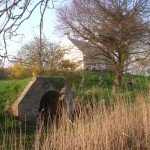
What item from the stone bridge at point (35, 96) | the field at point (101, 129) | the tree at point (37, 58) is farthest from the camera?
the stone bridge at point (35, 96)

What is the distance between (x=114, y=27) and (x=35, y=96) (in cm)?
836

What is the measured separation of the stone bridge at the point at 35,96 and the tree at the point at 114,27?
666 centimetres

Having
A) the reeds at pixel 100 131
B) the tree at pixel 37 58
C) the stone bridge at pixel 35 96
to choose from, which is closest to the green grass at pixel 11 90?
the stone bridge at pixel 35 96

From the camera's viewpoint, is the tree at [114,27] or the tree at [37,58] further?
the tree at [114,27]

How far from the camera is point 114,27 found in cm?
1841

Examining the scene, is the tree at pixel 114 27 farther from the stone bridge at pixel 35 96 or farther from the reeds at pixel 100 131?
the reeds at pixel 100 131

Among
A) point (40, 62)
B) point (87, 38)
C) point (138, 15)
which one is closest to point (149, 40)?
point (138, 15)

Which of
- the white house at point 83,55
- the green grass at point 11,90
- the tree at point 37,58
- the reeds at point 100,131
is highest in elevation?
the white house at point 83,55

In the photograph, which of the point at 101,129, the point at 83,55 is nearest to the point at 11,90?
the point at 101,129

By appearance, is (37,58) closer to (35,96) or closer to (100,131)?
(100,131)

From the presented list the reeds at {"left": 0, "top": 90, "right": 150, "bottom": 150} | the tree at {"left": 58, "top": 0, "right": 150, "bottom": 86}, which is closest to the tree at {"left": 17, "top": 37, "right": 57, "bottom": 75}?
the reeds at {"left": 0, "top": 90, "right": 150, "bottom": 150}

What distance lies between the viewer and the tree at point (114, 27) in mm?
18250

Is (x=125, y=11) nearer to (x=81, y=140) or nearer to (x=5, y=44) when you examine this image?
(x=81, y=140)

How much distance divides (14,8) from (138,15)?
16.0m
